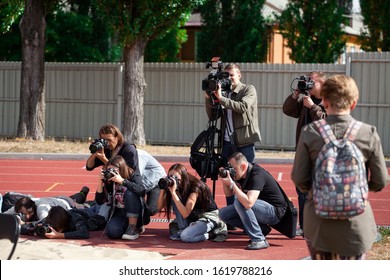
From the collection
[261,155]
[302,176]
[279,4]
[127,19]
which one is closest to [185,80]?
[127,19]

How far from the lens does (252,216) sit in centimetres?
963

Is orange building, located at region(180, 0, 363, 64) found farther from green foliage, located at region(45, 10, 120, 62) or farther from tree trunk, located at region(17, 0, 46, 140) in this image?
tree trunk, located at region(17, 0, 46, 140)

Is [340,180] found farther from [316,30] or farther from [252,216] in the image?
[316,30]

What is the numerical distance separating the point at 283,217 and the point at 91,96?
17.0m

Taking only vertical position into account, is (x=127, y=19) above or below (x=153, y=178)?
above

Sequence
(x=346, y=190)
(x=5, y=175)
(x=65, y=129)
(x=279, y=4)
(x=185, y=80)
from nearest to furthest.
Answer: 1. (x=346, y=190)
2. (x=5, y=175)
3. (x=185, y=80)
4. (x=65, y=129)
5. (x=279, y=4)

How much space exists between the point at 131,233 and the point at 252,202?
4.91 ft

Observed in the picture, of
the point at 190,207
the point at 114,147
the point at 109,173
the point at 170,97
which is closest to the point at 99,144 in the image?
the point at 114,147

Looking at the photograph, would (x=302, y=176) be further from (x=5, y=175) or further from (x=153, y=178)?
(x=5, y=175)

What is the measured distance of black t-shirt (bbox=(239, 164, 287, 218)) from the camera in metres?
9.62

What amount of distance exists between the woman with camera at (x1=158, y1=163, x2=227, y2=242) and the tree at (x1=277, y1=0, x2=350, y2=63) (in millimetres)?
22757

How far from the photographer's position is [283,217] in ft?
32.9

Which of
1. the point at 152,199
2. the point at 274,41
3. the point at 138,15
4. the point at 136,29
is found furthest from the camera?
the point at 274,41

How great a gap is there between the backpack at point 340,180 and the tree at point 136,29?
713 inches
